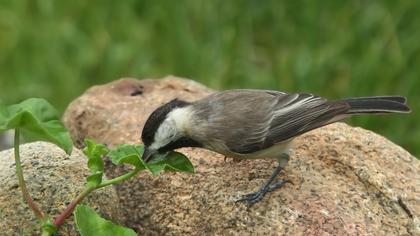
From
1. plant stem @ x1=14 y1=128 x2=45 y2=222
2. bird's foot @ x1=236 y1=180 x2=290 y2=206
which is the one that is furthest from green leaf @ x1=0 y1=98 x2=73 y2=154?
bird's foot @ x1=236 y1=180 x2=290 y2=206

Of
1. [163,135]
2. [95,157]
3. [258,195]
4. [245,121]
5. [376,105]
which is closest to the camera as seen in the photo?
[95,157]

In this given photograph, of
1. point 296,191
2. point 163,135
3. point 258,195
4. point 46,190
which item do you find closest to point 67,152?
point 46,190

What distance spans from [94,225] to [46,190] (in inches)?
16.0

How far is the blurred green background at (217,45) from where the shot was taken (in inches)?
251

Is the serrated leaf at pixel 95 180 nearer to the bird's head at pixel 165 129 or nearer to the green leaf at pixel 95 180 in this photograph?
the green leaf at pixel 95 180

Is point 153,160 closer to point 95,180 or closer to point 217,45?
point 95,180

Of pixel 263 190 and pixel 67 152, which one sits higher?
pixel 67 152

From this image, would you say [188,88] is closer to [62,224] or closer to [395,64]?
[62,224]

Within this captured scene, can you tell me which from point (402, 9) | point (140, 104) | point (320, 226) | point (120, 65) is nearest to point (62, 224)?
point (320, 226)

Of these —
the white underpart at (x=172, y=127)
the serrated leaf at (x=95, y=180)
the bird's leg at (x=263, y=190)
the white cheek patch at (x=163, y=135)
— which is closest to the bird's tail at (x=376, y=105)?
the bird's leg at (x=263, y=190)

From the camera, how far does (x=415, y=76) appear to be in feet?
20.5

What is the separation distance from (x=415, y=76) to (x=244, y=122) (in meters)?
2.60

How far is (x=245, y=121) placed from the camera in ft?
13.3

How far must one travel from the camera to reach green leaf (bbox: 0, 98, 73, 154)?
3059mm
